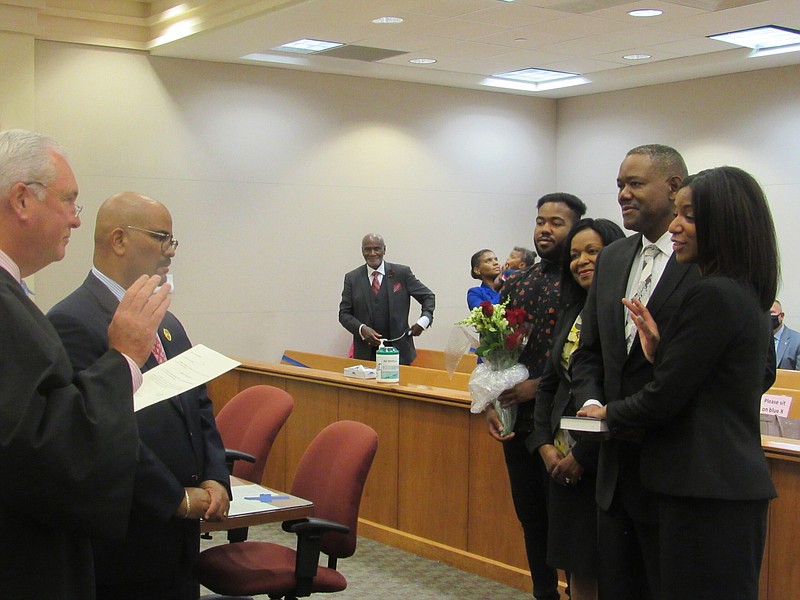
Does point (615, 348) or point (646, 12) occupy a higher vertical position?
point (646, 12)

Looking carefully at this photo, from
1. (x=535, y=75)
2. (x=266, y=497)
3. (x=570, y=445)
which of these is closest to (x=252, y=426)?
(x=266, y=497)

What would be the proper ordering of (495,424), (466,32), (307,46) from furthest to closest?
(307,46)
(466,32)
(495,424)

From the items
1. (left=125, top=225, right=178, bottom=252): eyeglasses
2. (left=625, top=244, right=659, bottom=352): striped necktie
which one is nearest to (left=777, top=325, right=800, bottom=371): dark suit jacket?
(left=625, top=244, right=659, bottom=352): striped necktie

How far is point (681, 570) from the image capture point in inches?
103

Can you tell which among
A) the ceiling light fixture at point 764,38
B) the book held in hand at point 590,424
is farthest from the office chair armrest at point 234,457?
the ceiling light fixture at point 764,38

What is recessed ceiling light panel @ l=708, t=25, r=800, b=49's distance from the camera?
845cm

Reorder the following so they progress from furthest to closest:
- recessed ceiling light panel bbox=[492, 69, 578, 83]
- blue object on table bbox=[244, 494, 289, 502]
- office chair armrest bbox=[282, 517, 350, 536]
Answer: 1. recessed ceiling light panel bbox=[492, 69, 578, 83]
2. blue object on table bbox=[244, 494, 289, 502]
3. office chair armrest bbox=[282, 517, 350, 536]

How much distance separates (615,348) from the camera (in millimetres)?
3041

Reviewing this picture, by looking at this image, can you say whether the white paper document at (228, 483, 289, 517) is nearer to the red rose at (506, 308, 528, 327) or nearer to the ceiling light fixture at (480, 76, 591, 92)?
the red rose at (506, 308, 528, 327)

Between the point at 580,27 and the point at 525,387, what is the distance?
495 cm

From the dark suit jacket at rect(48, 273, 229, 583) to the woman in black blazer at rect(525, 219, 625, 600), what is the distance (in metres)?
1.26

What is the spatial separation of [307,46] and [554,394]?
6.38 metres

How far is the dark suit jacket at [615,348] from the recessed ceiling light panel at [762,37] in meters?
5.89

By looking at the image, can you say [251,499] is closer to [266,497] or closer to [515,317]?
[266,497]
